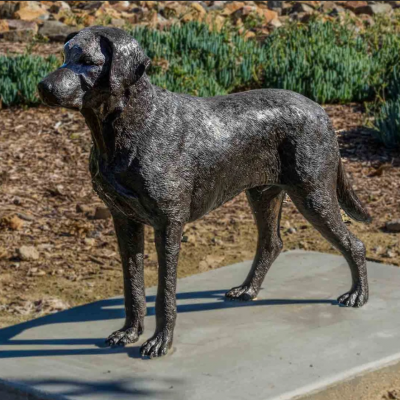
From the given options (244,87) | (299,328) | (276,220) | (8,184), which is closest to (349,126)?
(244,87)

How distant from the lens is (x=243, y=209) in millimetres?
8008

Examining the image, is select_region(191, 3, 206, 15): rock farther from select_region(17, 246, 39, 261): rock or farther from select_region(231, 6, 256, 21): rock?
select_region(17, 246, 39, 261): rock

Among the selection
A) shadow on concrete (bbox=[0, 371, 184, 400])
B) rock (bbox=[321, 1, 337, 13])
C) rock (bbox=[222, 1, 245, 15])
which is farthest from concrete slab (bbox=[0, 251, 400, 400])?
rock (bbox=[321, 1, 337, 13])

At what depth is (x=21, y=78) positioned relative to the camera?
9.34 m

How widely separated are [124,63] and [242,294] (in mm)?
1939

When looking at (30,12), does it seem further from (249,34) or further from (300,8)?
(300,8)

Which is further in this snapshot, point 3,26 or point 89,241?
point 3,26

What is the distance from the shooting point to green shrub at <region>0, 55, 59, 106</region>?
9.32m

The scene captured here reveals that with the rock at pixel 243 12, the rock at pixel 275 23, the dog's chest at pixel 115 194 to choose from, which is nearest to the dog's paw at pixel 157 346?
the dog's chest at pixel 115 194

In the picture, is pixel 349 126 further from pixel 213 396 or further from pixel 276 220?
pixel 213 396

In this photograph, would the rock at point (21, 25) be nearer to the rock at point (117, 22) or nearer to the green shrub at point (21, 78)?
the rock at point (117, 22)

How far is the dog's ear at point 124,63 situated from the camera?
387cm

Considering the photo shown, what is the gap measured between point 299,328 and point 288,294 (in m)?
0.57

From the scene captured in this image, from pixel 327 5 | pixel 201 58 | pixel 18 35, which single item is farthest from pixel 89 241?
pixel 327 5
